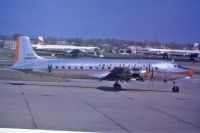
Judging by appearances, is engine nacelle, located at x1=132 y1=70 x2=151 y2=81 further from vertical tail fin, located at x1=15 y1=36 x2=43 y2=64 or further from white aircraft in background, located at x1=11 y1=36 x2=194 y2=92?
vertical tail fin, located at x1=15 y1=36 x2=43 y2=64

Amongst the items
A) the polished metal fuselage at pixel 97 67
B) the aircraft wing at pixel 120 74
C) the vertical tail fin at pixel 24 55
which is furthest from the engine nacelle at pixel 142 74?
the vertical tail fin at pixel 24 55

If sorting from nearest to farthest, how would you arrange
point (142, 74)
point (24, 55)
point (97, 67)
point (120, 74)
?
1. point (24, 55)
2. point (142, 74)
3. point (120, 74)
4. point (97, 67)

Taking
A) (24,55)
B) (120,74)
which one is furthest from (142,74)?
(24,55)

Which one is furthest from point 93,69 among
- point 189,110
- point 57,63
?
point 189,110

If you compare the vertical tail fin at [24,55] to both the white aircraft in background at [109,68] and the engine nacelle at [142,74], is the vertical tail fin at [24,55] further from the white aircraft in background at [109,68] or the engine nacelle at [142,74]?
the engine nacelle at [142,74]

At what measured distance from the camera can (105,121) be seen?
7566 mm

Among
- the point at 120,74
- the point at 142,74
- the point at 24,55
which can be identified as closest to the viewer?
the point at 24,55

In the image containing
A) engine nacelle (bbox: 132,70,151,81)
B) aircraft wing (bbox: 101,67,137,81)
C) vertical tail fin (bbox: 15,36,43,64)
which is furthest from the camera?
aircraft wing (bbox: 101,67,137,81)

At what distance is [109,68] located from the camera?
1720 centimetres

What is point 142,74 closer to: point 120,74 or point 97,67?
point 120,74

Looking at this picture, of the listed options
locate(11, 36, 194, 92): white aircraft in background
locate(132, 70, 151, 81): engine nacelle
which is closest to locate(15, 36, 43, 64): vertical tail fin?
locate(11, 36, 194, 92): white aircraft in background

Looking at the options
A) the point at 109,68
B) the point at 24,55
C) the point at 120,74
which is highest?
the point at 24,55

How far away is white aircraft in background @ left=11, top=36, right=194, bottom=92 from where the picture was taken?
54.8ft

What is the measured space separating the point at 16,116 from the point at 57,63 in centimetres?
969
